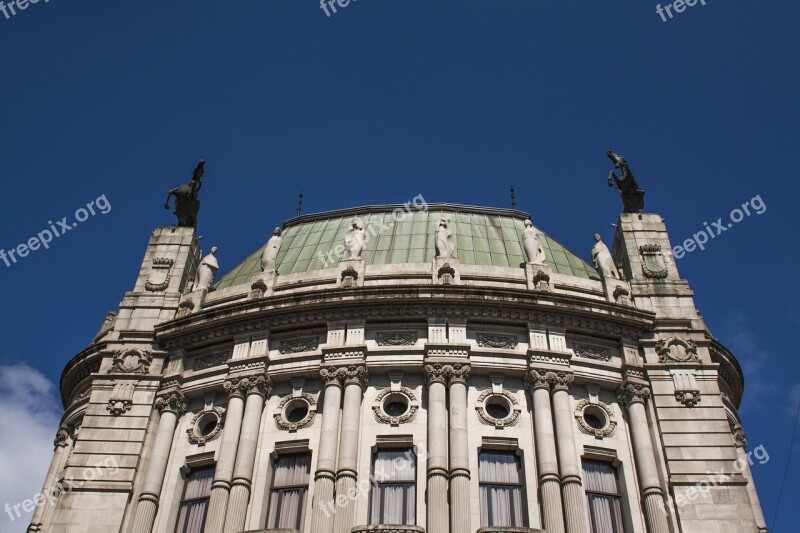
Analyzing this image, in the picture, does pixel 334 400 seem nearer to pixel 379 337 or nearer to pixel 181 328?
pixel 379 337

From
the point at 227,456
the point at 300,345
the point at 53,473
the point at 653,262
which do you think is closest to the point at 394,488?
the point at 227,456

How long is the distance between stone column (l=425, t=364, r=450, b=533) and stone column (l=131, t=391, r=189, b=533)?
11.0 meters

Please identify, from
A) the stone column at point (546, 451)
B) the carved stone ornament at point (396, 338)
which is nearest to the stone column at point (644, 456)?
the stone column at point (546, 451)

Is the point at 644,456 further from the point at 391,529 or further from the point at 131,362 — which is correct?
the point at 131,362

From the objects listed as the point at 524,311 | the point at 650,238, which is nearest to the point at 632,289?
the point at 650,238

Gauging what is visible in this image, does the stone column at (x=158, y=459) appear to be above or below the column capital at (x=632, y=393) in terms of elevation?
below

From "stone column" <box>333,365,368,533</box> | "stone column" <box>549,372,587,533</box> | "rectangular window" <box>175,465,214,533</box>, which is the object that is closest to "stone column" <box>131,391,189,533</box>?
"rectangular window" <box>175,465,214,533</box>

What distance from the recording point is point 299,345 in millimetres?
35688

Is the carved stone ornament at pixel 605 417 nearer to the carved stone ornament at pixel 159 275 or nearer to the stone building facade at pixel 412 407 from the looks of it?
the stone building facade at pixel 412 407

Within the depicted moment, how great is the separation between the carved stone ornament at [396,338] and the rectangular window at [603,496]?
8.73 metres

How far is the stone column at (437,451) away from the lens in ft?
96.4

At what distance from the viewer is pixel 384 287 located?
1383 inches

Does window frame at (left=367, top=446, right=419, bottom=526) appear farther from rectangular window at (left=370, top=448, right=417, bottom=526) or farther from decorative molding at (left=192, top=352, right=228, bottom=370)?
decorative molding at (left=192, top=352, right=228, bottom=370)

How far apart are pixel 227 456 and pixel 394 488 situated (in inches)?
267
